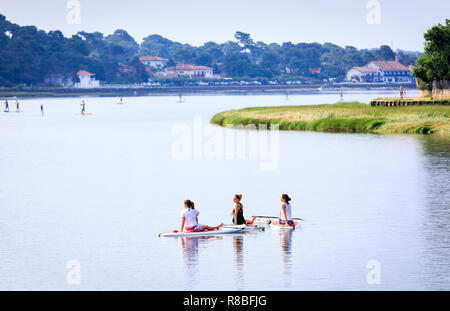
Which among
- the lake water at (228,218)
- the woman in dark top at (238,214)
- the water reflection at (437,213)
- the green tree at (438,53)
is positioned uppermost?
the green tree at (438,53)

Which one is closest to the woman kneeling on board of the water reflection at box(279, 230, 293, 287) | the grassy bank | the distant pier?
the water reflection at box(279, 230, 293, 287)

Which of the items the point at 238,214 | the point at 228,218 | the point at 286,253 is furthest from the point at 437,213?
the point at 286,253

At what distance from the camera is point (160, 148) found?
84.9 metres

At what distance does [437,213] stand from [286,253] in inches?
451

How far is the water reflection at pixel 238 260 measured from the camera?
28250 mm

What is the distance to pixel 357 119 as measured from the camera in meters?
94.2

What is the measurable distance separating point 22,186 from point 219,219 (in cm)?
1942

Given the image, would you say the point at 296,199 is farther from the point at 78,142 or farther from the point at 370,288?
the point at 78,142

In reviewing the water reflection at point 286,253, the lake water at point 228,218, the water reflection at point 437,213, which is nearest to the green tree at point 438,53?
the lake water at point 228,218

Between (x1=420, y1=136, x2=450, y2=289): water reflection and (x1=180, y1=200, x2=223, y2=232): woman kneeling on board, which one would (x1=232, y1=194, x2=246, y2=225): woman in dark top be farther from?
(x1=420, y1=136, x2=450, y2=289): water reflection

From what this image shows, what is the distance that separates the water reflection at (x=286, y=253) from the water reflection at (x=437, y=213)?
181 inches

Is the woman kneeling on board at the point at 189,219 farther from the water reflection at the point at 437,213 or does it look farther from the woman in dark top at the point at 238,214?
the water reflection at the point at 437,213
